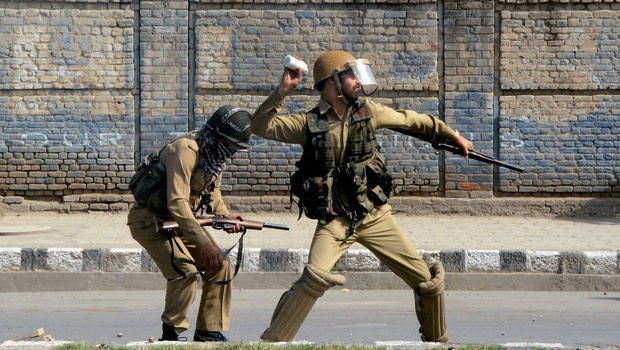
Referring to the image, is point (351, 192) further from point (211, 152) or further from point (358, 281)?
point (358, 281)

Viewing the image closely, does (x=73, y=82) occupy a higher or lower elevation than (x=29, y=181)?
higher

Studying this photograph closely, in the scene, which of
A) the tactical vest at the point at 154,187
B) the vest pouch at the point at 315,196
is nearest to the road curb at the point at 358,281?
the tactical vest at the point at 154,187

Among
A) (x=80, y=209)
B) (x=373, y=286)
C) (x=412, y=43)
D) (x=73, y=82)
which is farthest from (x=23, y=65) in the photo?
(x=373, y=286)

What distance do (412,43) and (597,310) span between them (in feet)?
16.9

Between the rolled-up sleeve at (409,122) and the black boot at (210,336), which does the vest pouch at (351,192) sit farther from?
the black boot at (210,336)

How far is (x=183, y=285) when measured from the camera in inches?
244

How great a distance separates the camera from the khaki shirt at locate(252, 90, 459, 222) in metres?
5.75

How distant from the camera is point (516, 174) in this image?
12.9m

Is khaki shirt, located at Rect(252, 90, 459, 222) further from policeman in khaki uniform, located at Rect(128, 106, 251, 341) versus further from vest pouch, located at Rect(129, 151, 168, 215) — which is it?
vest pouch, located at Rect(129, 151, 168, 215)

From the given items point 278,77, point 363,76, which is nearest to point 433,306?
point 363,76

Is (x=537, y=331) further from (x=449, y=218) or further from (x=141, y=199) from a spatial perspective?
(x=449, y=218)

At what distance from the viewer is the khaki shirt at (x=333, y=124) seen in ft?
18.9

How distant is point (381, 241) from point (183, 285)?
119cm

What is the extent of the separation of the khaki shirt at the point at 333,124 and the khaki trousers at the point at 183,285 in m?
0.89
